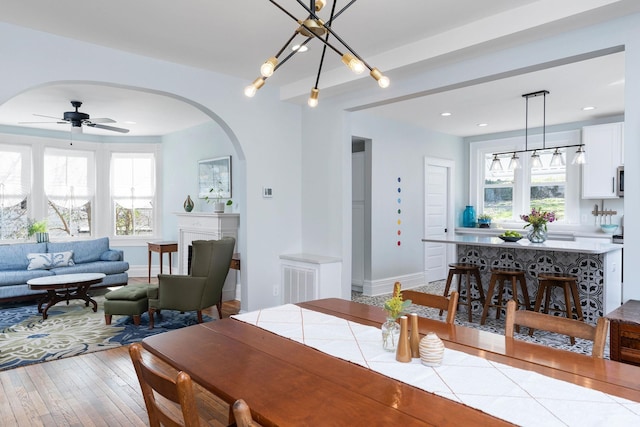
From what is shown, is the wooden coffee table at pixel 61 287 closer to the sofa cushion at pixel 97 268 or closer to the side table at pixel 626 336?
the sofa cushion at pixel 97 268

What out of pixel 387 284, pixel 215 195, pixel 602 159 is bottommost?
pixel 387 284

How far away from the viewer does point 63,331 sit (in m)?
4.31

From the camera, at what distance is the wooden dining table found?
1.19 m

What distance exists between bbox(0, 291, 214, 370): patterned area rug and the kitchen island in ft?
11.5

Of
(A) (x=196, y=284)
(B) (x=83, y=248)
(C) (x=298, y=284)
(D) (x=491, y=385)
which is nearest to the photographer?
(D) (x=491, y=385)

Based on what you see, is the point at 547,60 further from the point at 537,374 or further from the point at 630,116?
the point at 537,374

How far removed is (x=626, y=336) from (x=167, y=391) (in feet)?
8.19

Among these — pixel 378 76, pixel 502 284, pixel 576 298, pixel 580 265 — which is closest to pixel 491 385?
pixel 378 76

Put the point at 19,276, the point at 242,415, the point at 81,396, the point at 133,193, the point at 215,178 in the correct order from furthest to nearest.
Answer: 1. the point at 133,193
2. the point at 215,178
3. the point at 19,276
4. the point at 81,396
5. the point at 242,415

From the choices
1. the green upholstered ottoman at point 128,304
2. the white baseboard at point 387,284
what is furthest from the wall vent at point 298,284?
the white baseboard at point 387,284

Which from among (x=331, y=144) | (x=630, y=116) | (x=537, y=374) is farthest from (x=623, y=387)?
(x=331, y=144)

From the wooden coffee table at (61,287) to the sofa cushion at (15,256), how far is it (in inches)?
35.0

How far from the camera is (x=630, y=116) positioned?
268cm

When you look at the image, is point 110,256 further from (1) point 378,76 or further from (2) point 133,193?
(1) point 378,76
